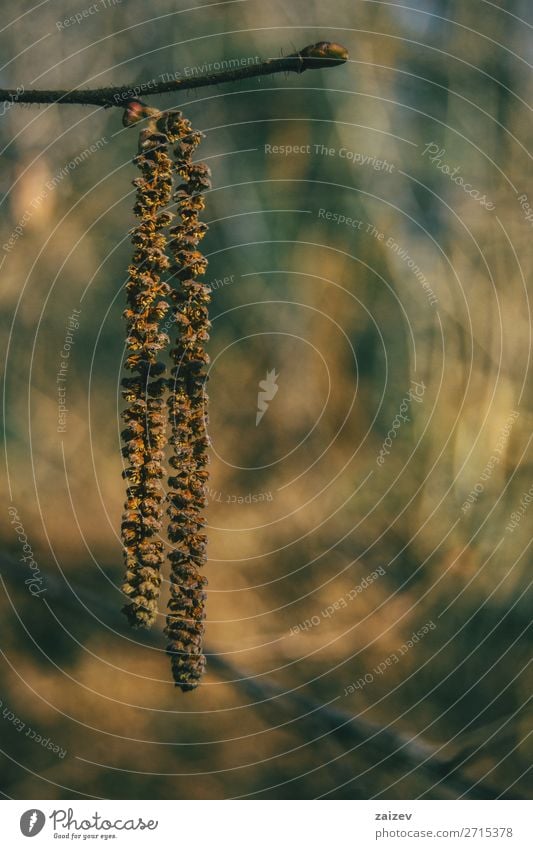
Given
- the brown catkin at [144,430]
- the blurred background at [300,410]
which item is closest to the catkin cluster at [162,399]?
the brown catkin at [144,430]

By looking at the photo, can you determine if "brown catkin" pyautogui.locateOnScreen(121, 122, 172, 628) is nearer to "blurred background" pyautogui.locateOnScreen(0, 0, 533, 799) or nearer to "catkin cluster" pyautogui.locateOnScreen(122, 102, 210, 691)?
"catkin cluster" pyautogui.locateOnScreen(122, 102, 210, 691)

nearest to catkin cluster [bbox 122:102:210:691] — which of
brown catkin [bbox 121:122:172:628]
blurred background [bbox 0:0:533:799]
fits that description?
brown catkin [bbox 121:122:172:628]

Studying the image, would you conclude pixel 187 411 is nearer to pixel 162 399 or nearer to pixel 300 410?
pixel 162 399

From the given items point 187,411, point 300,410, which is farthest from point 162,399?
point 300,410

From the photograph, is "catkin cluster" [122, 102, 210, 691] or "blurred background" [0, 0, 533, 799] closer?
"catkin cluster" [122, 102, 210, 691]

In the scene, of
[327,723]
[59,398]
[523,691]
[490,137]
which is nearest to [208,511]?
[59,398]

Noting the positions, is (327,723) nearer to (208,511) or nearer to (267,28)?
(208,511)

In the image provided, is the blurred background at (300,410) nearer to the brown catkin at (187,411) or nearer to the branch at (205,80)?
the branch at (205,80)
